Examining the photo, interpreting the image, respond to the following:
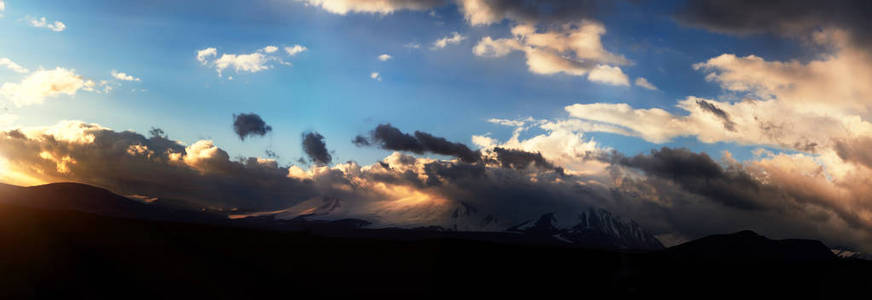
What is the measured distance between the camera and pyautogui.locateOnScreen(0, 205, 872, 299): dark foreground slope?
59531 millimetres

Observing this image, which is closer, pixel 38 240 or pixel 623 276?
pixel 38 240

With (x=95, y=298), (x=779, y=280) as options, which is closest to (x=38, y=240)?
(x=95, y=298)

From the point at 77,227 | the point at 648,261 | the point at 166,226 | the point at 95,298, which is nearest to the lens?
the point at 95,298

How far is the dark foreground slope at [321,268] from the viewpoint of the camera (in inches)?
2344

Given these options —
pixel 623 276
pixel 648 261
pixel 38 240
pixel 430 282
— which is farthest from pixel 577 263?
pixel 38 240

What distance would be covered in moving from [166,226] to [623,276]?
78.8 meters

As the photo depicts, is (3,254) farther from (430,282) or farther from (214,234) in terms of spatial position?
(430,282)

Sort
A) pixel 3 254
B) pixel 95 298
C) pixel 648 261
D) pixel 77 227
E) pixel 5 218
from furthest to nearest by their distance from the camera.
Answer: pixel 648 261 < pixel 77 227 < pixel 5 218 < pixel 3 254 < pixel 95 298

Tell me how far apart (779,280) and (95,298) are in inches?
4401

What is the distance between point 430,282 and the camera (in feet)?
256

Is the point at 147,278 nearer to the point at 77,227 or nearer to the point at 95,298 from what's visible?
the point at 95,298

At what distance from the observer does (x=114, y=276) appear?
199 feet

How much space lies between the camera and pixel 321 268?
78688 mm

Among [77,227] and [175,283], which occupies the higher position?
[77,227]
